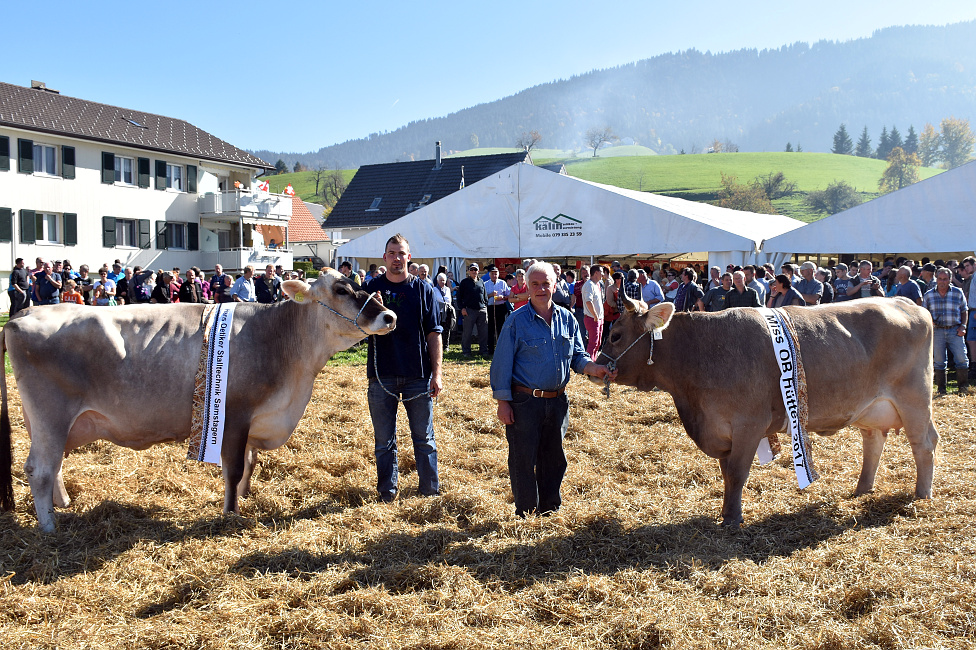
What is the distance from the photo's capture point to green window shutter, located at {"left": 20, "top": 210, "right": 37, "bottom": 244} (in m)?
27.8

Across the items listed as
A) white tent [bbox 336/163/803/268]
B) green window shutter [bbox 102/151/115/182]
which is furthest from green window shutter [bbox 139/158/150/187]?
white tent [bbox 336/163/803/268]

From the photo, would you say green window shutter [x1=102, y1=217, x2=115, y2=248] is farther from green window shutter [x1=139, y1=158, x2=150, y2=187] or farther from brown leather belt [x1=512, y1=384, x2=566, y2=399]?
brown leather belt [x1=512, y1=384, x2=566, y2=399]

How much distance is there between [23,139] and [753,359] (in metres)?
30.7

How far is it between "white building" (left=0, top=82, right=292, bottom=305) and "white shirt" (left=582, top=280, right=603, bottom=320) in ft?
79.4

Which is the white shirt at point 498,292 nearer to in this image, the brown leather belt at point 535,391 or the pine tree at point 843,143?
the brown leather belt at point 535,391

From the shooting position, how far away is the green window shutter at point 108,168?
3075 cm

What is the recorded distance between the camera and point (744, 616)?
3711 mm

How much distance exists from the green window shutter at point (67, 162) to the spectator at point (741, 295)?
2764 centimetres

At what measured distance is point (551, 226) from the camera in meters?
20.7

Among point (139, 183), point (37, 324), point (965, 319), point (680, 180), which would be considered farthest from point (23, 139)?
point (680, 180)

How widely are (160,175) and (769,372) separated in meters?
33.3

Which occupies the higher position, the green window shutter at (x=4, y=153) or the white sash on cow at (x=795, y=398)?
the green window shutter at (x=4, y=153)

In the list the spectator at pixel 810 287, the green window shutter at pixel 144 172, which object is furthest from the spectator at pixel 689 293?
the green window shutter at pixel 144 172

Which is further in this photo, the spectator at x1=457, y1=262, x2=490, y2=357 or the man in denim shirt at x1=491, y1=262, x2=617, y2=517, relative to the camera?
the spectator at x1=457, y1=262, x2=490, y2=357
